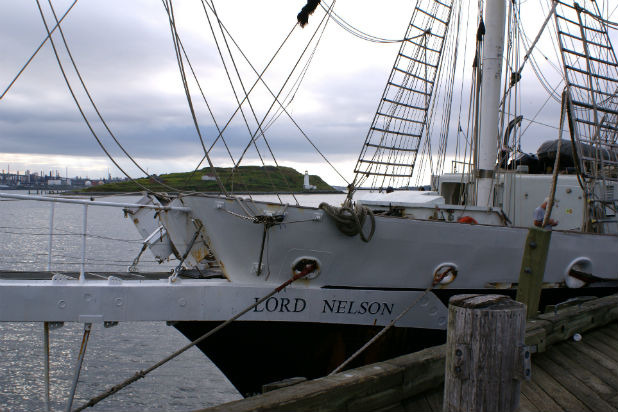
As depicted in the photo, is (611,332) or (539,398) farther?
(611,332)

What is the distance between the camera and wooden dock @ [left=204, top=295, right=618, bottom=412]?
308 centimetres

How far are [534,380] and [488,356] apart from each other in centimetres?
210

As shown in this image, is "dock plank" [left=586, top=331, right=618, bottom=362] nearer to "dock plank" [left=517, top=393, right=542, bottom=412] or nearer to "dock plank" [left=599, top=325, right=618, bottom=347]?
"dock plank" [left=599, top=325, right=618, bottom=347]

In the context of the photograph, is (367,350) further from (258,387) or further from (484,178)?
(484,178)

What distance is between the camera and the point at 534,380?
4484 mm

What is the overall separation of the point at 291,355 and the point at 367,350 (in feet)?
3.97

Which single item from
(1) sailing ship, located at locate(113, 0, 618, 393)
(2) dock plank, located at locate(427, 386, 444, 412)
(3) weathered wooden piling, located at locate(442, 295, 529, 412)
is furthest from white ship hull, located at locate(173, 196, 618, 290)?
(3) weathered wooden piling, located at locate(442, 295, 529, 412)

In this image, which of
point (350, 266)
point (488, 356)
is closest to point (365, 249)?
point (350, 266)

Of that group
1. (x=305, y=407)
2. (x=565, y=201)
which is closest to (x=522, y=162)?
(x=565, y=201)

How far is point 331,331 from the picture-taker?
711cm

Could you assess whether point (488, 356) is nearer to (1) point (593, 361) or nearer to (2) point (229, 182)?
(1) point (593, 361)

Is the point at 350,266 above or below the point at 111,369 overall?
above

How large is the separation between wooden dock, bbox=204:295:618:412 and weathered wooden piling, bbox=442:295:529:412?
2.17 ft

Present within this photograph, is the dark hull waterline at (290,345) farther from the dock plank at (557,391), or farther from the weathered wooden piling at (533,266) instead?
the dock plank at (557,391)
